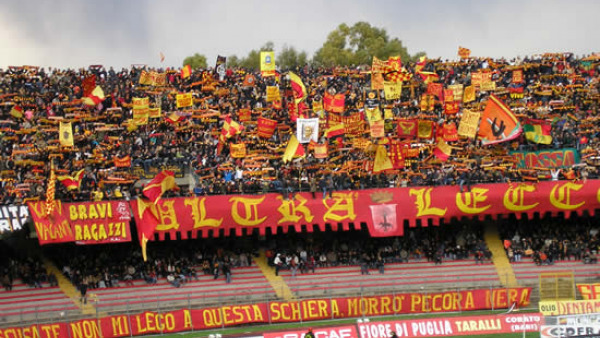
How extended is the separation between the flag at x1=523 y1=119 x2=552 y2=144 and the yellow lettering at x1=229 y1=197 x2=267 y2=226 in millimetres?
17909

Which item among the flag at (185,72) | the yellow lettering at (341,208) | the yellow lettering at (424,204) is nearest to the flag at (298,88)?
the flag at (185,72)

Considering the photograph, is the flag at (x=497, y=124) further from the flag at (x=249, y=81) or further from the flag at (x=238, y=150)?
the flag at (x=249, y=81)

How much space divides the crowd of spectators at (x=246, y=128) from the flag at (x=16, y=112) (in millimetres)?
64

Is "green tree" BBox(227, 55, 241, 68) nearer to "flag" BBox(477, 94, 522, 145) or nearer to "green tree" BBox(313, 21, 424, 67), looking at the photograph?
"green tree" BBox(313, 21, 424, 67)

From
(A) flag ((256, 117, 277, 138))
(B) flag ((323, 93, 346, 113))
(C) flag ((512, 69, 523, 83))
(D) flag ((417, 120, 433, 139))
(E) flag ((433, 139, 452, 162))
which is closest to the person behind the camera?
(E) flag ((433, 139, 452, 162))

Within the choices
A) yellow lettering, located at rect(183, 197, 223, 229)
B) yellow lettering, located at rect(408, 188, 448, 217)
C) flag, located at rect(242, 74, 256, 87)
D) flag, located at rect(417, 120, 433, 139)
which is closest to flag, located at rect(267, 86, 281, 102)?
flag, located at rect(242, 74, 256, 87)

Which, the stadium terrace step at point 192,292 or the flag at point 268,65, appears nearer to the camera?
the stadium terrace step at point 192,292

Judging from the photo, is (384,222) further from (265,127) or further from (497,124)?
(265,127)

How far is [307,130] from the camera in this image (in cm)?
4466

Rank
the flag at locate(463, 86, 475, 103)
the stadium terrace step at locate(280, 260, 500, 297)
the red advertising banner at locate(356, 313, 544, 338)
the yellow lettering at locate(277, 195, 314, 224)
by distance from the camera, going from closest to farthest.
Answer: the red advertising banner at locate(356, 313, 544, 338) < the stadium terrace step at locate(280, 260, 500, 297) < the yellow lettering at locate(277, 195, 314, 224) < the flag at locate(463, 86, 475, 103)

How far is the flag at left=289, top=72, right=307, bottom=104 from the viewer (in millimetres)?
48219

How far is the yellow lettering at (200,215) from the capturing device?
3975cm

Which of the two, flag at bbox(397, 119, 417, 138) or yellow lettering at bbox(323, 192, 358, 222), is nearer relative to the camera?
yellow lettering at bbox(323, 192, 358, 222)

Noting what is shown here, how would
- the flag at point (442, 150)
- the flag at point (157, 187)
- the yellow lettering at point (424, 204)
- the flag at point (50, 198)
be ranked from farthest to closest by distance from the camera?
the flag at point (442, 150) → the yellow lettering at point (424, 204) → the flag at point (50, 198) → the flag at point (157, 187)
